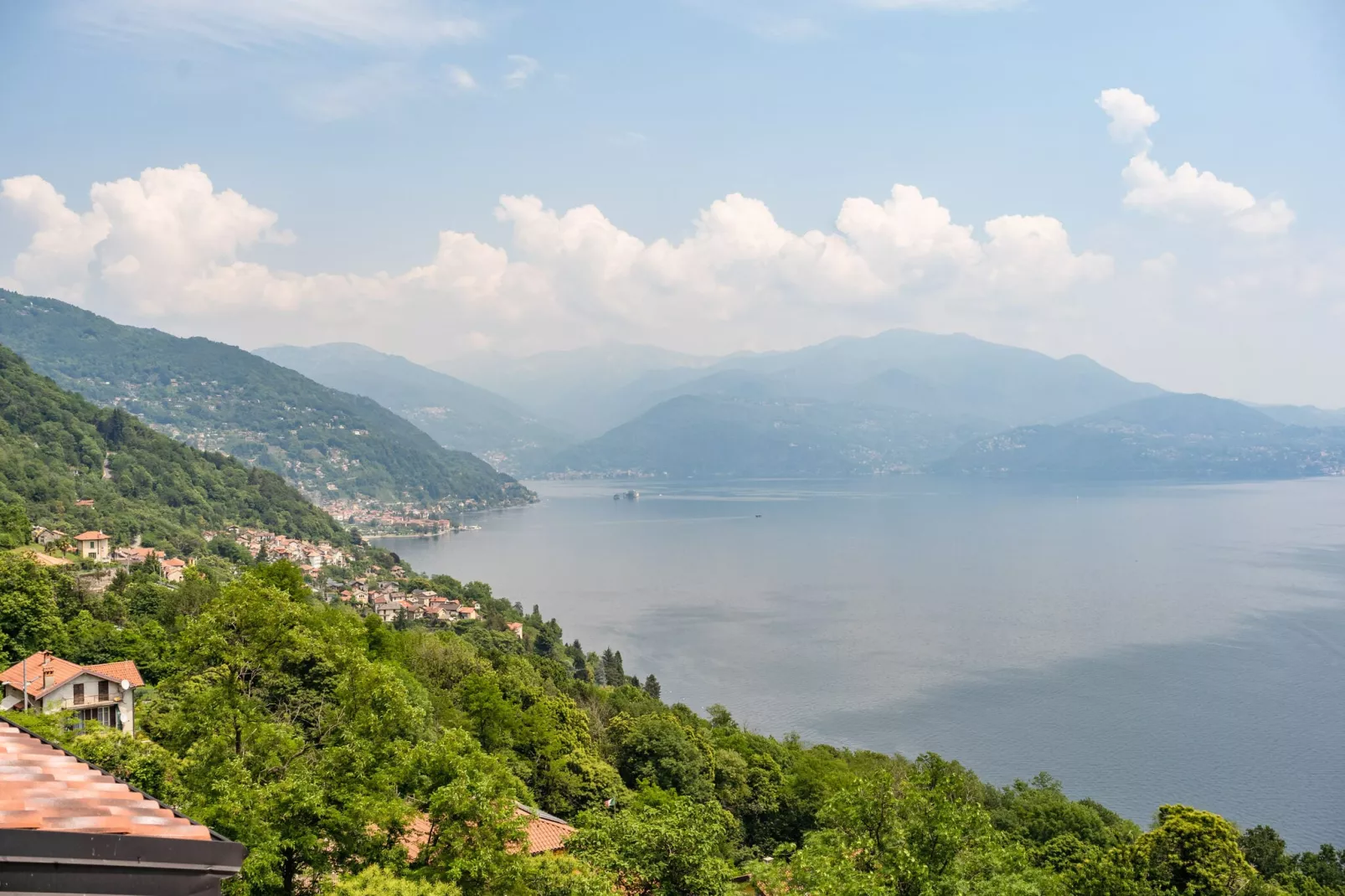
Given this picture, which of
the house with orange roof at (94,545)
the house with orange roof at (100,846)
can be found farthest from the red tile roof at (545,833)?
the house with orange roof at (94,545)

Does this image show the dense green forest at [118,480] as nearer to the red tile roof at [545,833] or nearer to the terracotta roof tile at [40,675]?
the terracotta roof tile at [40,675]

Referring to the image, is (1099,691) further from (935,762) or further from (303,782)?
(303,782)

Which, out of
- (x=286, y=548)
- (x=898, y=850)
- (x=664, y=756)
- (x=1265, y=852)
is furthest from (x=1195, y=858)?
(x=286, y=548)

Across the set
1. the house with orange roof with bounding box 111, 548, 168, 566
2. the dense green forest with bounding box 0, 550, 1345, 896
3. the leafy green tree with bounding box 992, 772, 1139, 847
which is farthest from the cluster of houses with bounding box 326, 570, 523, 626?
the leafy green tree with bounding box 992, 772, 1139, 847

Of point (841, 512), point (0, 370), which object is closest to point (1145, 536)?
point (841, 512)

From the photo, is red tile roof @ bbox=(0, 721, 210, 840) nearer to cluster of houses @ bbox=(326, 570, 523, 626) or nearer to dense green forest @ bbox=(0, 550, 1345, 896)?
dense green forest @ bbox=(0, 550, 1345, 896)

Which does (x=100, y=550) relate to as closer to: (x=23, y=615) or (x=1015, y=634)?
(x=23, y=615)
